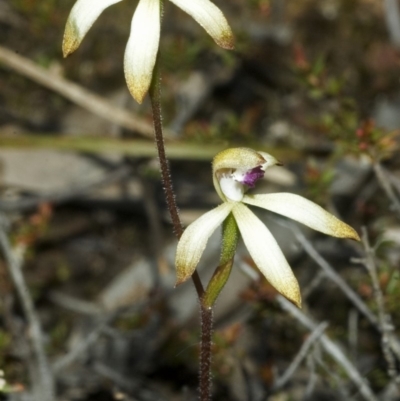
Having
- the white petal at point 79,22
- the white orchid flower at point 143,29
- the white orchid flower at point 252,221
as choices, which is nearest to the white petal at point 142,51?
the white orchid flower at point 143,29

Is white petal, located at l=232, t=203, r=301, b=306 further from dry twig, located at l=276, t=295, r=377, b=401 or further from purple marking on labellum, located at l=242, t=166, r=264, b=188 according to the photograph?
dry twig, located at l=276, t=295, r=377, b=401

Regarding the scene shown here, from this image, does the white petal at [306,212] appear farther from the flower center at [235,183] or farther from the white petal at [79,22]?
the white petal at [79,22]

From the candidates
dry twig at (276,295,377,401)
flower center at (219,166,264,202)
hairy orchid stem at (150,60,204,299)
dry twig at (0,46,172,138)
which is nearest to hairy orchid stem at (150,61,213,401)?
hairy orchid stem at (150,60,204,299)

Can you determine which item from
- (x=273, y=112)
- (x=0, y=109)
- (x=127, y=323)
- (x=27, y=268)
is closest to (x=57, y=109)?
(x=0, y=109)

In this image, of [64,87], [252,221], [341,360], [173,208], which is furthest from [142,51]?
[64,87]

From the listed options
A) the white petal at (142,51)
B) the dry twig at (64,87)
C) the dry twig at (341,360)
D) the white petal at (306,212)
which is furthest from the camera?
the dry twig at (64,87)

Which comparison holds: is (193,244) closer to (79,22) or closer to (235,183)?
(235,183)

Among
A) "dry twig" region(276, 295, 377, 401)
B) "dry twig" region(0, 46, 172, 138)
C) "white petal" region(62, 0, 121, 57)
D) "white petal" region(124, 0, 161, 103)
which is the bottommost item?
"dry twig" region(276, 295, 377, 401)
